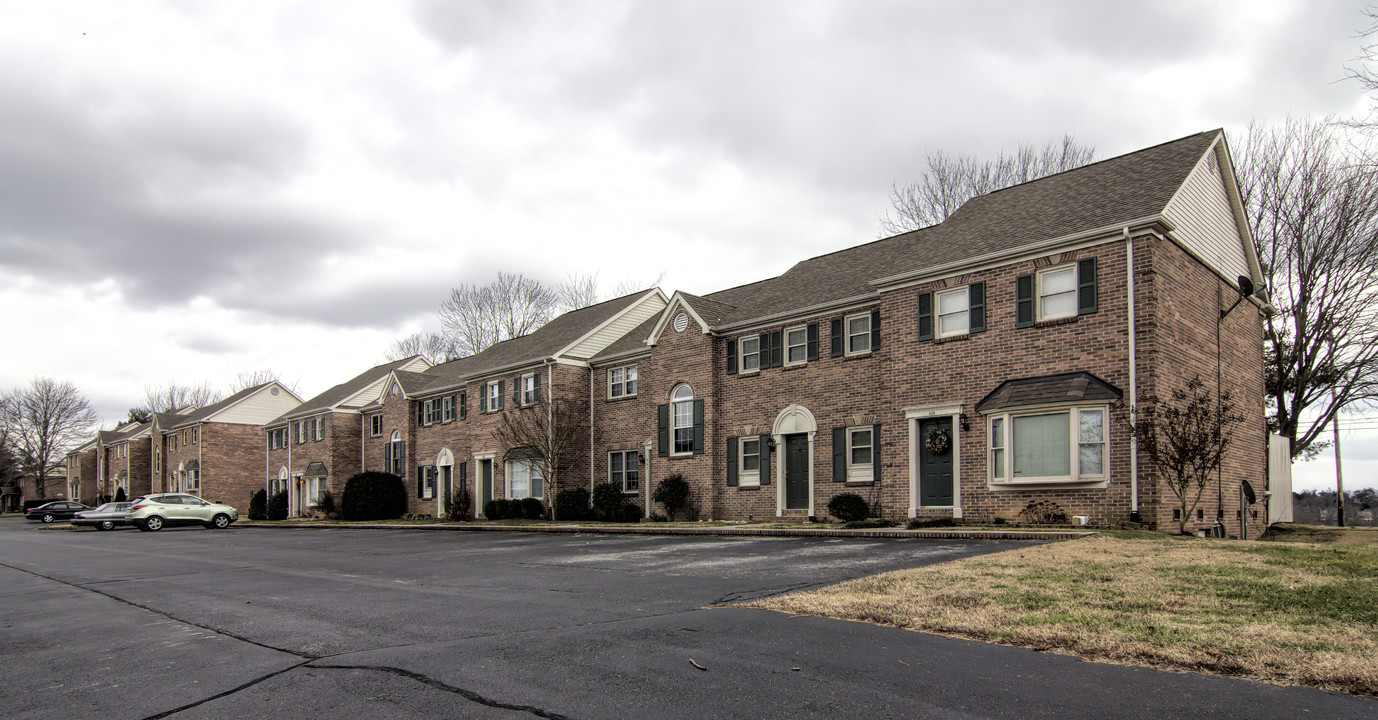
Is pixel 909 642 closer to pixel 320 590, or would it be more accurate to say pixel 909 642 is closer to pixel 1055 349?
pixel 320 590

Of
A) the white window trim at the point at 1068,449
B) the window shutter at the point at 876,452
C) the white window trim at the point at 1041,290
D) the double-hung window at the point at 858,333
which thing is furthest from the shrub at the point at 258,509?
the white window trim at the point at 1041,290

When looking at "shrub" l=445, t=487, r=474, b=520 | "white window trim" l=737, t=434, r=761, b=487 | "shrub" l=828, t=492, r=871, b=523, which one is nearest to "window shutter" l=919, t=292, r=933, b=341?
"shrub" l=828, t=492, r=871, b=523

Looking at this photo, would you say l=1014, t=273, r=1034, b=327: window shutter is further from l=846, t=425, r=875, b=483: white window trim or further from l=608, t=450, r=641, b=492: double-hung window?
l=608, t=450, r=641, b=492: double-hung window

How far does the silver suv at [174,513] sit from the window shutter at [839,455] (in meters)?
27.2

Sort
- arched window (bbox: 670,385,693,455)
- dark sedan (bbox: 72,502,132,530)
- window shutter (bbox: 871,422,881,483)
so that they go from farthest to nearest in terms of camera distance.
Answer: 1. dark sedan (bbox: 72,502,132,530)
2. arched window (bbox: 670,385,693,455)
3. window shutter (bbox: 871,422,881,483)

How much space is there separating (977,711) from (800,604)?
135 inches

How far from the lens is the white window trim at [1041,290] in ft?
59.6

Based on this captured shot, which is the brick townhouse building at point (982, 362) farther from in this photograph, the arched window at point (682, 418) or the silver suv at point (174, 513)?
the silver suv at point (174, 513)

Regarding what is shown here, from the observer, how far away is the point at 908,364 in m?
20.9

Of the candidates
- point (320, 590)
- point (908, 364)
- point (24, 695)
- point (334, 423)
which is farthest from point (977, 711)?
point (334, 423)

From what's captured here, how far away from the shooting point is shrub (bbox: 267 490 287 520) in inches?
1866

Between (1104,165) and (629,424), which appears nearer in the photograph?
(1104,165)

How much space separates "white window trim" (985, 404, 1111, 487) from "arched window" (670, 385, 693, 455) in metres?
10.4

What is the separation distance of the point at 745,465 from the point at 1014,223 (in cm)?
1010
